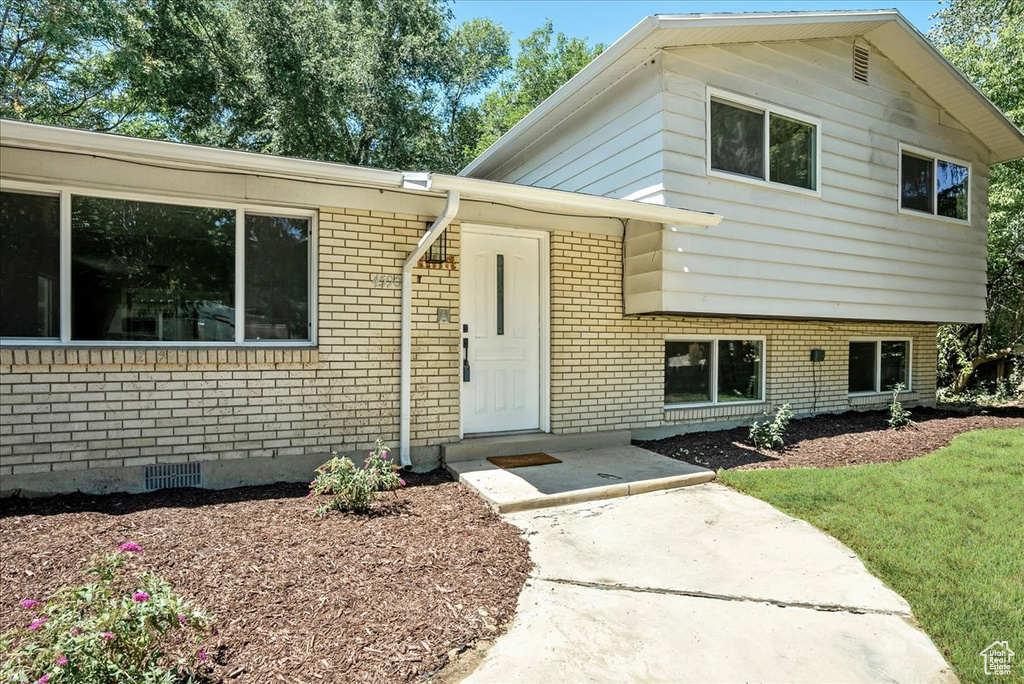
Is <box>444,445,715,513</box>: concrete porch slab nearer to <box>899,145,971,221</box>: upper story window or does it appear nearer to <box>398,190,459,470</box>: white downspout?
<box>398,190,459,470</box>: white downspout

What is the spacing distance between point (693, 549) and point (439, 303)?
3211 millimetres

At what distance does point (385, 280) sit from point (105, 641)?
3.76m

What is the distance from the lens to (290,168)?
4.25 meters

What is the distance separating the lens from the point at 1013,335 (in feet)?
38.1

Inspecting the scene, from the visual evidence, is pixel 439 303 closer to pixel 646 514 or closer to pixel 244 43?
pixel 646 514

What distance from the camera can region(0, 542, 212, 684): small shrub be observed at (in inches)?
71.4

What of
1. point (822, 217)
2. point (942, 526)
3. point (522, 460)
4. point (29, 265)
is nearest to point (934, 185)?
point (822, 217)

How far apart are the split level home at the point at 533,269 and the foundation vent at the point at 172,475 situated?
0.9 inches

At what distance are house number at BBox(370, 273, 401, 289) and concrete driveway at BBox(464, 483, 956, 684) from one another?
8.15ft

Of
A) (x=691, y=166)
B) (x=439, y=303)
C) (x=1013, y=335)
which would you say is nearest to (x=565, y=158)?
(x=691, y=166)

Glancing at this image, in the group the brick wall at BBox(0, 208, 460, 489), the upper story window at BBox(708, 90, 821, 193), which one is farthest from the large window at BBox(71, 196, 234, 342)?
the upper story window at BBox(708, 90, 821, 193)

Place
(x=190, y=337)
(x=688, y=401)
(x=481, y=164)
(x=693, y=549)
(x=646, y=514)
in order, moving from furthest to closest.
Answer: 1. (x=481, y=164)
2. (x=688, y=401)
3. (x=190, y=337)
4. (x=646, y=514)
5. (x=693, y=549)

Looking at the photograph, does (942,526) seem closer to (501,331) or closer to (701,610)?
(701,610)

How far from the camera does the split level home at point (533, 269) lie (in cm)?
429
